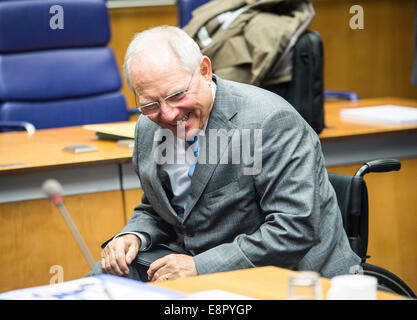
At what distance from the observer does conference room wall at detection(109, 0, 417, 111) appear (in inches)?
188

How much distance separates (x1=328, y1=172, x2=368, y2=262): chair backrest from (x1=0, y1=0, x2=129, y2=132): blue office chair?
1.65 m

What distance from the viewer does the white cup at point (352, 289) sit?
2.94ft

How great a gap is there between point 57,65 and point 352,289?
2.41m

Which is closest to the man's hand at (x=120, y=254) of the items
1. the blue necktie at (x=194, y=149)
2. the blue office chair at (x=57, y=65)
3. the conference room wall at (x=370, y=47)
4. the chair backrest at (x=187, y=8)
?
the blue necktie at (x=194, y=149)

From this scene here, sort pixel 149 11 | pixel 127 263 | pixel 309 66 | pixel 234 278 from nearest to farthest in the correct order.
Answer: pixel 234 278 < pixel 127 263 < pixel 309 66 < pixel 149 11

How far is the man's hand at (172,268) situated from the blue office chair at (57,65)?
160cm

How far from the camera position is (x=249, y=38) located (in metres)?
2.28

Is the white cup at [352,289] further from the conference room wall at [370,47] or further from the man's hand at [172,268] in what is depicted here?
the conference room wall at [370,47]

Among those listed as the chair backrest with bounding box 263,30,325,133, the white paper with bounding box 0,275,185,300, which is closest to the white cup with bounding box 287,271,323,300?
the white paper with bounding box 0,275,185,300

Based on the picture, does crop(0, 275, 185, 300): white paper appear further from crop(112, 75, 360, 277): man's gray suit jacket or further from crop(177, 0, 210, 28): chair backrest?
crop(177, 0, 210, 28): chair backrest

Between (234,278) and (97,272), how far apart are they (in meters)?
0.56

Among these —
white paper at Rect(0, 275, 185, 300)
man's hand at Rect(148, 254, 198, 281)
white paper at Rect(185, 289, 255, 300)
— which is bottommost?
man's hand at Rect(148, 254, 198, 281)

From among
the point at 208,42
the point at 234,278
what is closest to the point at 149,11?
the point at 208,42
